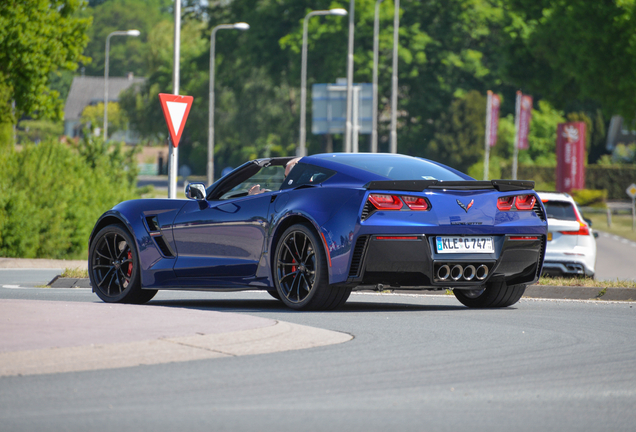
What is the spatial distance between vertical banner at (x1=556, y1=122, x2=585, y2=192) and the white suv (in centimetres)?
4313

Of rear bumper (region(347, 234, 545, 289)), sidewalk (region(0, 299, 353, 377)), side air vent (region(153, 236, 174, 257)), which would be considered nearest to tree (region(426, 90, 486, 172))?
side air vent (region(153, 236, 174, 257))

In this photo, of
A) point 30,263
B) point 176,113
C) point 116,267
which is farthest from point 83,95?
point 116,267

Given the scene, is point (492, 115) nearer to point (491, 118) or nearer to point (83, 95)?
point (491, 118)

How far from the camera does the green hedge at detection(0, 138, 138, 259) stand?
2050 cm

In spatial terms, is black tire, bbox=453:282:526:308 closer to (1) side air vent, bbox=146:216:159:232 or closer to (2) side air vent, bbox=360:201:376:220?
(2) side air vent, bbox=360:201:376:220

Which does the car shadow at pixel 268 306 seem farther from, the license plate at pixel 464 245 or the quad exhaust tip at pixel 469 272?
the license plate at pixel 464 245

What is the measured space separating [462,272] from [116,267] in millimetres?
3456

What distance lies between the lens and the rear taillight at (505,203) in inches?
379

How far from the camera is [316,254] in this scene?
9.32m

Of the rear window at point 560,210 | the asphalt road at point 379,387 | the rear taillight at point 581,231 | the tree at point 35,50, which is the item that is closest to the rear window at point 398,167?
the asphalt road at point 379,387

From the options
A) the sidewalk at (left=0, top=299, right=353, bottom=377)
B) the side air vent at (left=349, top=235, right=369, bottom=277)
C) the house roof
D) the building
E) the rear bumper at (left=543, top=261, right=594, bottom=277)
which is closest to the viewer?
the sidewalk at (left=0, top=299, right=353, bottom=377)

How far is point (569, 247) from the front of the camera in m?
15.9

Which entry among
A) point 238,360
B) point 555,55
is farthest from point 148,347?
point 555,55

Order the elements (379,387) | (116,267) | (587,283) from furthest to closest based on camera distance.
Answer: (587,283) → (116,267) → (379,387)
